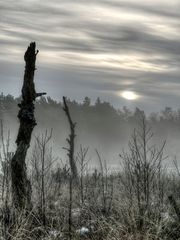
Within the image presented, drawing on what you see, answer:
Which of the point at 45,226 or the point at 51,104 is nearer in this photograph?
the point at 45,226

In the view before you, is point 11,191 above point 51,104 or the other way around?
the other way around

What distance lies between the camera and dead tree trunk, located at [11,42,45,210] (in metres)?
13.1

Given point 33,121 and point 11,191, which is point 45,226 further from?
point 33,121

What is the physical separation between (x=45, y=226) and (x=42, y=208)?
2.13ft

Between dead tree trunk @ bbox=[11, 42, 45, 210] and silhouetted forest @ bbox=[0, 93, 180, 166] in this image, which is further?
silhouetted forest @ bbox=[0, 93, 180, 166]

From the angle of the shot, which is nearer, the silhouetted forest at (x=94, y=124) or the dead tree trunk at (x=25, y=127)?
the dead tree trunk at (x=25, y=127)

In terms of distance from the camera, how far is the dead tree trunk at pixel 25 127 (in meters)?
13.1

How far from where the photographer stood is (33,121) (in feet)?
45.1

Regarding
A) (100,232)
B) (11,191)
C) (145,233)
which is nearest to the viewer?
(145,233)

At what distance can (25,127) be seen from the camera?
1363cm

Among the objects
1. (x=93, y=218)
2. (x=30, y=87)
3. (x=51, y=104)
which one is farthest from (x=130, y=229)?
(x=51, y=104)

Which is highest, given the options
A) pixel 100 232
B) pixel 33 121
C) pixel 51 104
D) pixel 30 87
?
pixel 51 104

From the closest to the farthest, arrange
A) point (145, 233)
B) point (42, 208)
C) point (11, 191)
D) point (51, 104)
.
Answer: point (145, 233), point (42, 208), point (11, 191), point (51, 104)

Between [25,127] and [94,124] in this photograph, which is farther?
[94,124]
